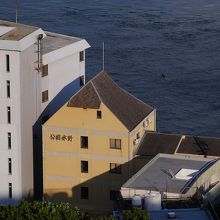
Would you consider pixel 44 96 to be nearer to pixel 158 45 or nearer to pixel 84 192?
pixel 84 192

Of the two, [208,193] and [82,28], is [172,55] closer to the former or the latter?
[82,28]

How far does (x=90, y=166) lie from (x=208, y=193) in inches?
163

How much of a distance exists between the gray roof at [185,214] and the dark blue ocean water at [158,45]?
57.2 ft

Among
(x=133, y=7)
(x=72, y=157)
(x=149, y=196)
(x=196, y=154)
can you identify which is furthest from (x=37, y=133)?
(x=133, y=7)

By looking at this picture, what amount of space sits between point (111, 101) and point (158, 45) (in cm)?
2351

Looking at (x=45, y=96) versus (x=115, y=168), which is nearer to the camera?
(x=115, y=168)

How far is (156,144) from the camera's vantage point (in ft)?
97.0

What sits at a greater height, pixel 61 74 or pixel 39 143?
pixel 61 74

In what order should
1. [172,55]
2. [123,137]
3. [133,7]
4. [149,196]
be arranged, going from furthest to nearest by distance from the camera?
[133,7] < [172,55] < [123,137] < [149,196]

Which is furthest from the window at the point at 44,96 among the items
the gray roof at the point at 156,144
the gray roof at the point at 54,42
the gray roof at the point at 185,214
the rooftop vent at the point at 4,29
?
the gray roof at the point at 185,214

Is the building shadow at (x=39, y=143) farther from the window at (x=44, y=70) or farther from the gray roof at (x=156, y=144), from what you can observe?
the gray roof at (x=156, y=144)

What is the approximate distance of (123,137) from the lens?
28.5 meters

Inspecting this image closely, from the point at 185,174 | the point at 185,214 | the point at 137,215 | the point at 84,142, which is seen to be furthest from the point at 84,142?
the point at 137,215

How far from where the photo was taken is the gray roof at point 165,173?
2548 cm
